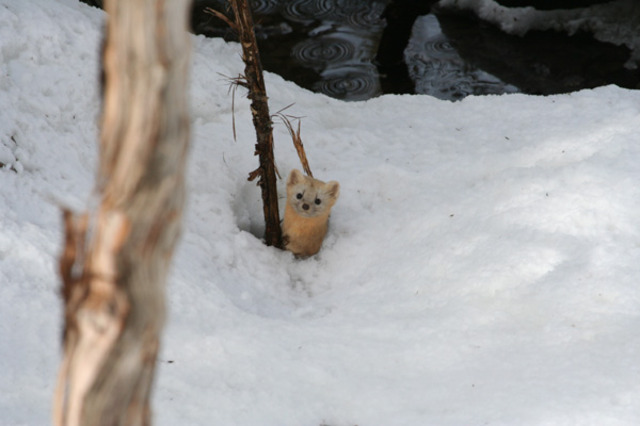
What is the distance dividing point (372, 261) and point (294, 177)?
0.72 metres

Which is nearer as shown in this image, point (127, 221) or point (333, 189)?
point (127, 221)

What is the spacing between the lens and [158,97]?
4.27 feet

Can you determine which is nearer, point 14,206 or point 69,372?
point 69,372

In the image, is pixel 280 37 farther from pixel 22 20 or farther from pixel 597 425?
pixel 597 425

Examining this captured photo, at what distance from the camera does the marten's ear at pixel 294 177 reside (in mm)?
4127

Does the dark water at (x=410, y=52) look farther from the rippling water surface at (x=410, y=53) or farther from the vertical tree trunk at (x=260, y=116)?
the vertical tree trunk at (x=260, y=116)

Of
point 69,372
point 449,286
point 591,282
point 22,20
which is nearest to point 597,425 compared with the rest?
point 591,282

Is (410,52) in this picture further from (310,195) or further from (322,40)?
(310,195)

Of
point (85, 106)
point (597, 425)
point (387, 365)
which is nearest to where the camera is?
point (597, 425)

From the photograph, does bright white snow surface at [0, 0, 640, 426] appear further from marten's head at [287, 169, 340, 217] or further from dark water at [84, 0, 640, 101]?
dark water at [84, 0, 640, 101]

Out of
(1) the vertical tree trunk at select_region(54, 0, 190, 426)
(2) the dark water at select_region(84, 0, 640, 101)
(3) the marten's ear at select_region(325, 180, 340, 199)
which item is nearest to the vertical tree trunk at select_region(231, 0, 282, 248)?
(3) the marten's ear at select_region(325, 180, 340, 199)

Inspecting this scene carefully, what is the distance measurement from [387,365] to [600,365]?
906 millimetres

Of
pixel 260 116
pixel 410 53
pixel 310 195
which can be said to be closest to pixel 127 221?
pixel 260 116

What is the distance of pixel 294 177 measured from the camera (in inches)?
164
